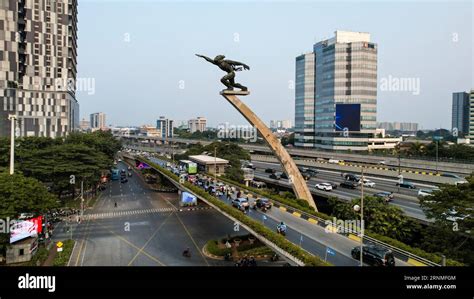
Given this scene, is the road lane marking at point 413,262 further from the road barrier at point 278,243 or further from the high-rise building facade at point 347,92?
the high-rise building facade at point 347,92

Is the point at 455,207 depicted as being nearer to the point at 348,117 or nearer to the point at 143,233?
the point at 143,233

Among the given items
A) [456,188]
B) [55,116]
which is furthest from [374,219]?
[55,116]

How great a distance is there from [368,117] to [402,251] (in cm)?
10400

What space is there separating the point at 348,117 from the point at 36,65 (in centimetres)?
8616

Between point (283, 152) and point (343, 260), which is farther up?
point (283, 152)

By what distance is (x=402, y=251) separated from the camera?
20938 mm

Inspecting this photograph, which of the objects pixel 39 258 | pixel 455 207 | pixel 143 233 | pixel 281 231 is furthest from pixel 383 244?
pixel 39 258

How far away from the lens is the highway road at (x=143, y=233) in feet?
103

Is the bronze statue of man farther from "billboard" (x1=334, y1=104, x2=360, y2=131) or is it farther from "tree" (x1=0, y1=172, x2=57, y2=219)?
"billboard" (x1=334, y1=104, x2=360, y2=131)

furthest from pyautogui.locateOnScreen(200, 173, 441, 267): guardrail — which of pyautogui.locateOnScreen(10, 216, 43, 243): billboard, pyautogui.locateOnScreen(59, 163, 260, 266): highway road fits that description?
pyautogui.locateOnScreen(10, 216, 43, 243): billboard

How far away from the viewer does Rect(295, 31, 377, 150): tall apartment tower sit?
4633 inches

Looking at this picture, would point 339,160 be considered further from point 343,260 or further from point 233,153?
point 343,260

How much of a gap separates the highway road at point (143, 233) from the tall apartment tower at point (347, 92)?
2918 inches
